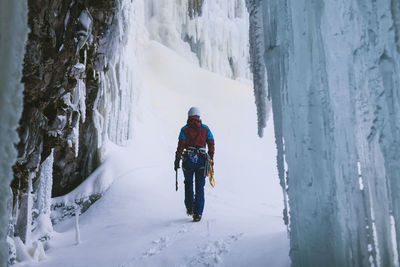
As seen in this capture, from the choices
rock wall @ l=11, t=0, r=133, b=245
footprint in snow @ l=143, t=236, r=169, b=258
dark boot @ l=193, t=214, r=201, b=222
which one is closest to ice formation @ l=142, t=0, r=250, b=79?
rock wall @ l=11, t=0, r=133, b=245

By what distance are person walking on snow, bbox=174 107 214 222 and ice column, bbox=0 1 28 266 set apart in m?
2.74

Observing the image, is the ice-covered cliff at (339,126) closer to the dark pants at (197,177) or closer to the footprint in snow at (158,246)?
the footprint in snow at (158,246)

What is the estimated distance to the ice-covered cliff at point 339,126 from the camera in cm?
175

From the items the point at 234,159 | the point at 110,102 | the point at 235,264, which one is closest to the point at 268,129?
the point at 234,159

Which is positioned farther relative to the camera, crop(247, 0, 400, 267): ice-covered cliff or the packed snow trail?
the packed snow trail

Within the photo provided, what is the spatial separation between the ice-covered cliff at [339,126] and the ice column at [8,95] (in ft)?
5.15

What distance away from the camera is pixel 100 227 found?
4.46m

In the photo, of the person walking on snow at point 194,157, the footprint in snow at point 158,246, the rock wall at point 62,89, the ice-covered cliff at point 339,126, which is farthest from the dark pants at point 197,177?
the ice-covered cliff at point 339,126

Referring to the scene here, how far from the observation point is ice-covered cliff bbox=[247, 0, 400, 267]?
1.75 m

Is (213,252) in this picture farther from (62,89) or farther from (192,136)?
(62,89)

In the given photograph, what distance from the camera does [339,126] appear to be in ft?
6.51

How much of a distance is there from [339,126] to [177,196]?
154 inches

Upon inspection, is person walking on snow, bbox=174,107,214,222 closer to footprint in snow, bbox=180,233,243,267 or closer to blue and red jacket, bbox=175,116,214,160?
blue and red jacket, bbox=175,116,214,160

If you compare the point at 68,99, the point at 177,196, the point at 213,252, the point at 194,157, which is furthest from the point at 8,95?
the point at 177,196
